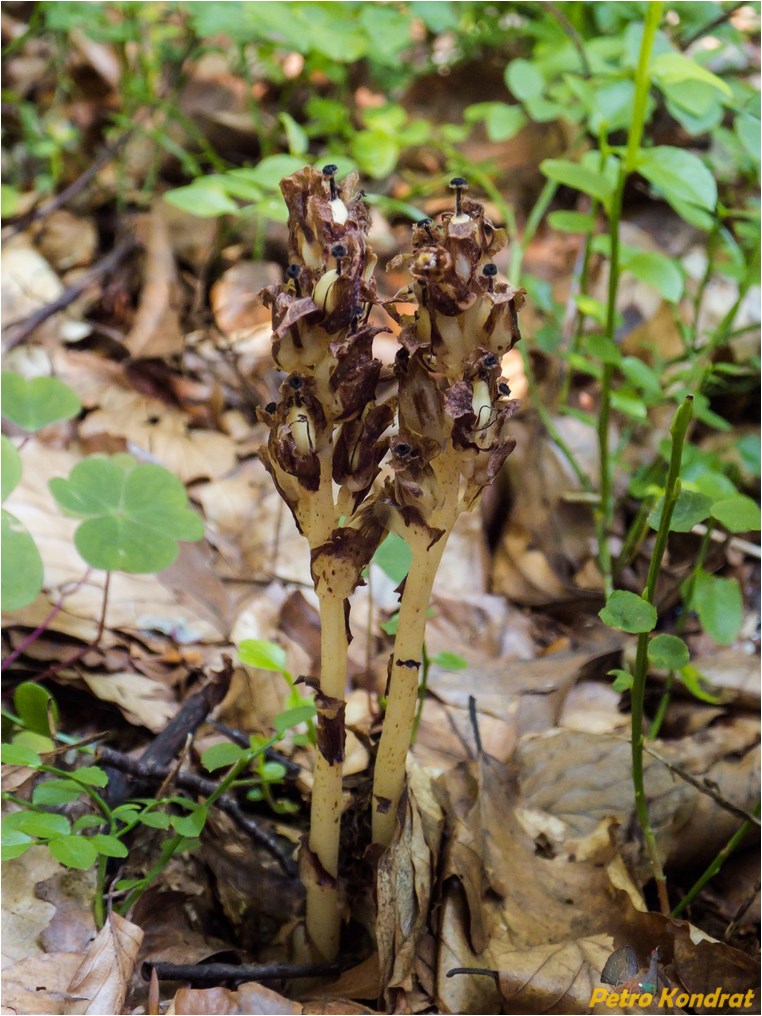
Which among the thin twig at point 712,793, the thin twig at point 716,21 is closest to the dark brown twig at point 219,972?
the thin twig at point 712,793

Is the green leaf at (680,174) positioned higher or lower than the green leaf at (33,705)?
higher

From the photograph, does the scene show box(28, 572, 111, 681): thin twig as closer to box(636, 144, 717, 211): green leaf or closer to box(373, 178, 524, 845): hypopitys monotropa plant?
box(373, 178, 524, 845): hypopitys monotropa plant

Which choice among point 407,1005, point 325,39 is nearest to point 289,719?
point 407,1005

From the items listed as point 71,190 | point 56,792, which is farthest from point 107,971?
point 71,190

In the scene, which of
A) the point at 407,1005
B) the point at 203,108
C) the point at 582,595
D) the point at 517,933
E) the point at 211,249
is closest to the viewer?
the point at 407,1005

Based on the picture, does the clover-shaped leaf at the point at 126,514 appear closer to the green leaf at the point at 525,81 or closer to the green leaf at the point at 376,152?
the green leaf at the point at 525,81

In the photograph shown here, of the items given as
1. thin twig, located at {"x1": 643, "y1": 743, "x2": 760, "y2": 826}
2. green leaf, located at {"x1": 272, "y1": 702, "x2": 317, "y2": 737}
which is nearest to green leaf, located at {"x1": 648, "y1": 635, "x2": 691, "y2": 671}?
thin twig, located at {"x1": 643, "y1": 743, "x2": 760, "y2": 826}

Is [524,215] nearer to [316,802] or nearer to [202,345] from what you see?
[202,345]
